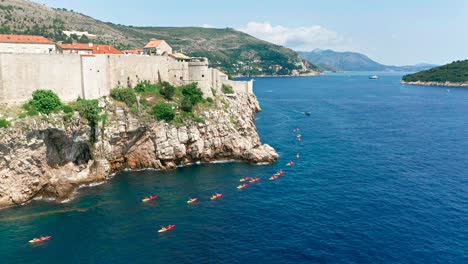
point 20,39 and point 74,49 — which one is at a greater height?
point 20,39

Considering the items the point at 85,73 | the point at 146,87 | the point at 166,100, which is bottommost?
the point at 166,100

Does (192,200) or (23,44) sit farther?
(23,44)

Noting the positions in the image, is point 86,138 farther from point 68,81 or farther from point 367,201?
point 367,201

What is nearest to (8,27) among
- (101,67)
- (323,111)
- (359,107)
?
(101,67)

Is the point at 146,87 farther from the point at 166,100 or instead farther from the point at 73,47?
the point at 73,47

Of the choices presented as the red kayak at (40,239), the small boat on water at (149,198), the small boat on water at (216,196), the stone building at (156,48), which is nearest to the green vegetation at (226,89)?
the stone building at (156,48)

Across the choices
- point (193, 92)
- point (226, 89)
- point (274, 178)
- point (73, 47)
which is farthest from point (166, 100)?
point (226, 89)
